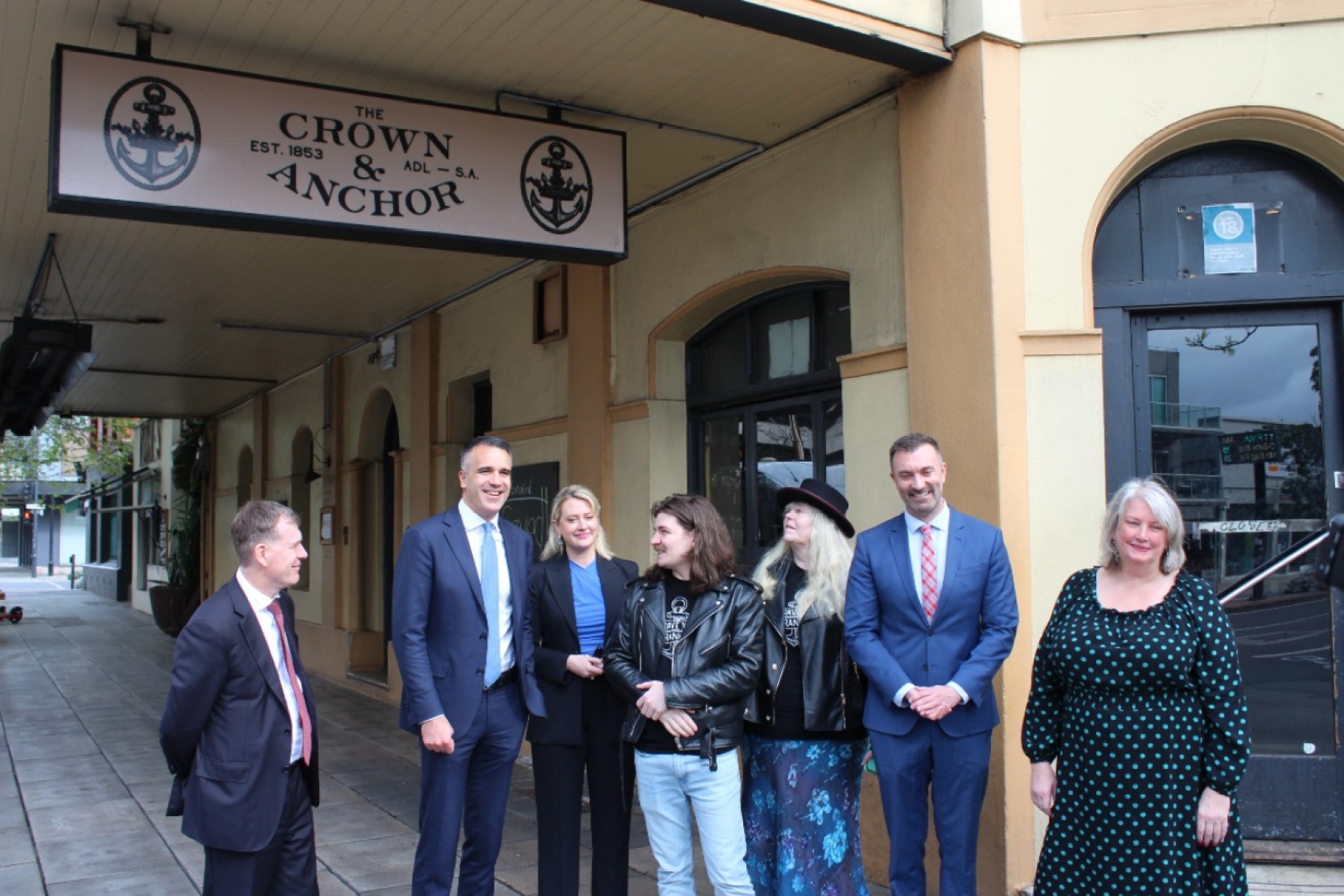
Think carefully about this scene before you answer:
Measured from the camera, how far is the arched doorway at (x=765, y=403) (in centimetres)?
621

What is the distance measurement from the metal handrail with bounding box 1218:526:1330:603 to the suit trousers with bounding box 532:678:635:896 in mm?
2722

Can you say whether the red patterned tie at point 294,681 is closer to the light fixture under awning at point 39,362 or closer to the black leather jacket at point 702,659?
the black leather jacket at point 702,659

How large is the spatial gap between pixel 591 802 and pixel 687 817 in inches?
23.2

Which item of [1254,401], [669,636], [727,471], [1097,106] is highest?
[1097,106]

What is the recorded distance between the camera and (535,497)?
862 centimetres

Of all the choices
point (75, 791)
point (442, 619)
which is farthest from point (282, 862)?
point (75, 791)

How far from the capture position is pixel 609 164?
562 centimetres

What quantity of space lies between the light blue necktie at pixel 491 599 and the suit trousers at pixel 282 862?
2.71ft

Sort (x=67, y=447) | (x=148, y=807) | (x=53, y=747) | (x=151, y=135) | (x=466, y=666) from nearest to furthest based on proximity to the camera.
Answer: (x=466, y=666), (x=151, y=135), (x=148, y=807), (x=53, y=747), (x=67, y=447)

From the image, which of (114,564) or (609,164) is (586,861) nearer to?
(609,164)

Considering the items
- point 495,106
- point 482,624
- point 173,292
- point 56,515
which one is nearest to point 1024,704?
point 482,624

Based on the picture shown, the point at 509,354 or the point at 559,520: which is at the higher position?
the point at 509,354

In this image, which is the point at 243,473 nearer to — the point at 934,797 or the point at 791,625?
the point at 791,625

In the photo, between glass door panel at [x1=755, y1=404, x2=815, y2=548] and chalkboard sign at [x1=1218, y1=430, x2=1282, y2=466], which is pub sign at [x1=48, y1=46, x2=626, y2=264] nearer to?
glass door panel at [x1=755, y1=404, x2=815, y2=548]
